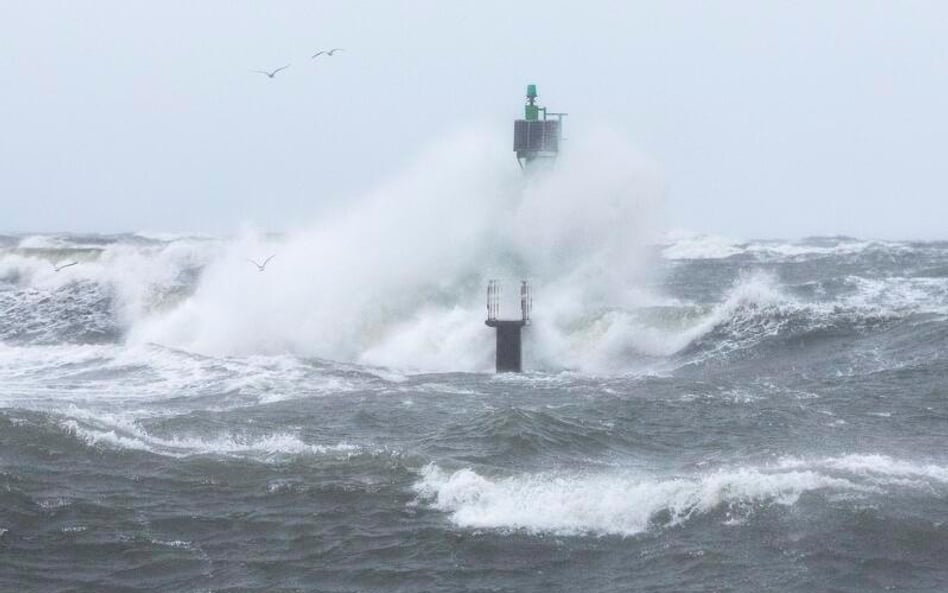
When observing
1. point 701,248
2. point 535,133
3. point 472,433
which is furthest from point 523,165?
point 701,248

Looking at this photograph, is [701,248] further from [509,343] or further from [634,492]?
[634,492]

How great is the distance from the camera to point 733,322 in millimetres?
24078

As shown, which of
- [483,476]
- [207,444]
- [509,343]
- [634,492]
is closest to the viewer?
[634,492]

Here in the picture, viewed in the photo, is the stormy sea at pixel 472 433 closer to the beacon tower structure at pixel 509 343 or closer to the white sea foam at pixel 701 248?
the beacon tower structure at pixel 509 343

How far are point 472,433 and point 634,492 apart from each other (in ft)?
11.1

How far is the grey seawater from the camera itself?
32.1ft

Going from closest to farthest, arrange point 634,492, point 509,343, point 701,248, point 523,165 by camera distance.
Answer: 1. point 634,492
2. point 509,343
3. point 523,165
4. point 701,248

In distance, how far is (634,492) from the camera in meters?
11.3

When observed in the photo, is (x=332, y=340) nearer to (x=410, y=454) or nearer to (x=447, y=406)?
(x=447, y=406)

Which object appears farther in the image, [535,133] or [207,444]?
[535,133]

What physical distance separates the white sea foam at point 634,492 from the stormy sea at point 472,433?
39 mm

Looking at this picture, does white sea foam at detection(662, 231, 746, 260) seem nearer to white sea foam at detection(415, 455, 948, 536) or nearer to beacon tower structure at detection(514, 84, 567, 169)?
beacon tower structure at detection(514, 84, 567, 169)

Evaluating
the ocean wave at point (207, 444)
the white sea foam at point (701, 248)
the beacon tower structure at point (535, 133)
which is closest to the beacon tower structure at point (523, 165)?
the beacon tower structure at point (535, 133)

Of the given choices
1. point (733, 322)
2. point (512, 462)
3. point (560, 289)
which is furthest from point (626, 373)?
point (512, 462)
